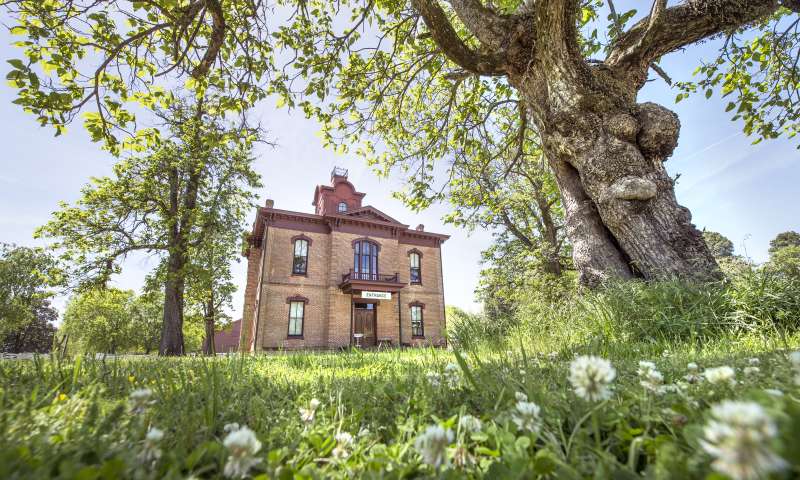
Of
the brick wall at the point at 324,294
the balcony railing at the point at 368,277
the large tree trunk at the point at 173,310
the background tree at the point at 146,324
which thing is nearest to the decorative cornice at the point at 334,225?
the brick wall at the point at 324,294

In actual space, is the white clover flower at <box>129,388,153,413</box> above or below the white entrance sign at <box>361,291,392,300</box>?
below

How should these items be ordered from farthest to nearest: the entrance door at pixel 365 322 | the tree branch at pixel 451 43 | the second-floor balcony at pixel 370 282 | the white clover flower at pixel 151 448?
1. the entrance door at pixel 365 322
2. the second-floor balcony at pixel 370 282
3. the tree branch at pixel 451 43
4. the white clover flower at pixel 151 448

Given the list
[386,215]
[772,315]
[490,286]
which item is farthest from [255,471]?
[386,215]

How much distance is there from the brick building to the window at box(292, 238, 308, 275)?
0.06 meters

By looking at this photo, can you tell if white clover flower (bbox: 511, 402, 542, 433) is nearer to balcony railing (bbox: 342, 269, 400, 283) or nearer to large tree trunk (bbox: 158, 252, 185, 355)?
large tree trunk (bbox: 158, 252, 185, 355)

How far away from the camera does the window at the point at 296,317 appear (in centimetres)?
1816

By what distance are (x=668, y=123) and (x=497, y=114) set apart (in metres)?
5.20

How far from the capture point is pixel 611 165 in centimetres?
459

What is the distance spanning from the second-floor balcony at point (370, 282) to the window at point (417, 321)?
84.6 inches

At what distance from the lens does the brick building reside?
18.3 meters

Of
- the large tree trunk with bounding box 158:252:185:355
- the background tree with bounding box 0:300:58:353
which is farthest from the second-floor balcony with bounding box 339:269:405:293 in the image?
the background tree with bounding box 0:300:58:353

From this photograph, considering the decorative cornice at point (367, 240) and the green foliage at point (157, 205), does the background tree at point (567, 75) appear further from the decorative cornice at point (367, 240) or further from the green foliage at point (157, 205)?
the decorative cornice at point (367, 240)

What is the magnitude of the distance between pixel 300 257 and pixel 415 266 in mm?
7841

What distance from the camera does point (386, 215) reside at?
22.4m
